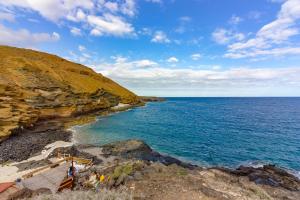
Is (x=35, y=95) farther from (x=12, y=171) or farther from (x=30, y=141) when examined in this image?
(x=12, y=171)

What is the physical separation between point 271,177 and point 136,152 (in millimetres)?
16653

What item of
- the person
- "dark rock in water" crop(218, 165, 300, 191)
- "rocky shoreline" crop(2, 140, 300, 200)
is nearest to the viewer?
"rocky shoreline" crop(2, 140, 300, 200)

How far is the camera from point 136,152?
28.0m

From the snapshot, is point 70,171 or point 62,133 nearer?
point 70,171

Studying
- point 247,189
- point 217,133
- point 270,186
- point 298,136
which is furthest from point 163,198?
point 298,136

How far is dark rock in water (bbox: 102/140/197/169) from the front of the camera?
2599 centimetres

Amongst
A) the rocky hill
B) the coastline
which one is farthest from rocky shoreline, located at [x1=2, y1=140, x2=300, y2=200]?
the rocky hill

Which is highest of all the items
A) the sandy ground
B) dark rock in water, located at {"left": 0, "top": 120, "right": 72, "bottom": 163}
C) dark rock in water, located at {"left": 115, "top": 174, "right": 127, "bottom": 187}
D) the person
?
dark rock in water, located at {"left": 115, "top": 174, "right": 127, "bottom": 187}

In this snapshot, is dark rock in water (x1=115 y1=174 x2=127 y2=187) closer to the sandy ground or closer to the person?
the person

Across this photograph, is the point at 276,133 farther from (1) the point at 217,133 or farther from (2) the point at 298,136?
(1) the point at 217,133

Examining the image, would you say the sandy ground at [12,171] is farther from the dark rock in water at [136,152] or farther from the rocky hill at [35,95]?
the rocky hill at [35,95]

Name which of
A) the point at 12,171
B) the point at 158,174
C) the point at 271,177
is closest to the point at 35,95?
the point at 12,171

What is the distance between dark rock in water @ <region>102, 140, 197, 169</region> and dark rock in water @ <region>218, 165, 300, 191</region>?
272 inches

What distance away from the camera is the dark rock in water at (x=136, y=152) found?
25987 mm
